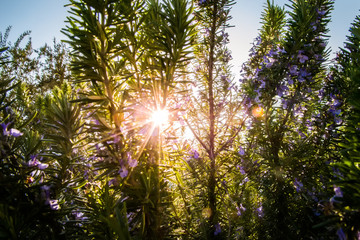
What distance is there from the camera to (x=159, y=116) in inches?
45.0

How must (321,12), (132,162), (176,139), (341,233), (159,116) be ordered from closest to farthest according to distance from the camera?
(341,233)
(132,162)
(159,116)
(176,139)
(321,12)

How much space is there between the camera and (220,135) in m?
2.03

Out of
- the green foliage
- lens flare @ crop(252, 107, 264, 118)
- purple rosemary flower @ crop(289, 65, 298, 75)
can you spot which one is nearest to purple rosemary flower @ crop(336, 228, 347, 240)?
the green foliage

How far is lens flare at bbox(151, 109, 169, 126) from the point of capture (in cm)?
112

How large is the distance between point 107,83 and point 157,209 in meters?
0.70

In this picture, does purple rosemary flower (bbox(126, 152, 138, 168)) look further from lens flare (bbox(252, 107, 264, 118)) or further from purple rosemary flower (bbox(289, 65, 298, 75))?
purple rosemary flower (bbox(289, 65, 298, 75))

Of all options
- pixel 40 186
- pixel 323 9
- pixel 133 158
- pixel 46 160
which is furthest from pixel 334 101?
pixel 46 160

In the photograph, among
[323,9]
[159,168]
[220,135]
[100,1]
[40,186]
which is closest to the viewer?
[40,186]

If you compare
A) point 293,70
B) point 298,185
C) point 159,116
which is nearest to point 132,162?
point 159,116

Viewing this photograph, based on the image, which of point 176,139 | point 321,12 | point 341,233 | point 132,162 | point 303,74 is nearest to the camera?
point 341,233

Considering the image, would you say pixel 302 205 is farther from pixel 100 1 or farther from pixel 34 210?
pixel 100 1

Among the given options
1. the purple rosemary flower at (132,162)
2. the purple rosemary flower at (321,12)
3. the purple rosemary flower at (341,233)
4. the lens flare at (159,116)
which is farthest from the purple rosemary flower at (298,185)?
the purple rosemary flower at (321,12)

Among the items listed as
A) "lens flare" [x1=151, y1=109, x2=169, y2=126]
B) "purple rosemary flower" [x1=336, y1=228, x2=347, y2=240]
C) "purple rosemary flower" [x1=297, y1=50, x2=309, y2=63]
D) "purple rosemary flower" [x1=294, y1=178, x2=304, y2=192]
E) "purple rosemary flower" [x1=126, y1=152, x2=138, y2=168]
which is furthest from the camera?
"purple rosemary flower" [x1=297, y1=50, x2=309, y2=63]

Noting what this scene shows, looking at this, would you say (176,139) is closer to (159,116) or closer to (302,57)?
(159,116)
